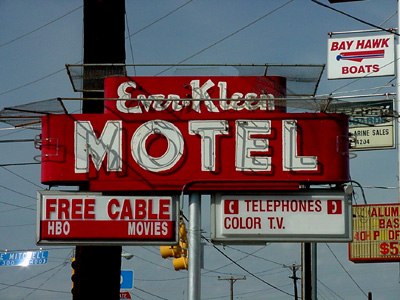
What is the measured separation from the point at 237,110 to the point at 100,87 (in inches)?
90.9

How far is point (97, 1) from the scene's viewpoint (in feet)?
60.3

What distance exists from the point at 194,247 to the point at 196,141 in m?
1.59

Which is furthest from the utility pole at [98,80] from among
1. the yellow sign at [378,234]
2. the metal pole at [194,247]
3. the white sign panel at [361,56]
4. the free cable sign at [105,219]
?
the yellow sign at [378,234]

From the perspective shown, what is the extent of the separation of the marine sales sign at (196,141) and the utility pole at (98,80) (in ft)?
1.69

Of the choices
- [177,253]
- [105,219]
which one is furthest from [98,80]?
[177,253]

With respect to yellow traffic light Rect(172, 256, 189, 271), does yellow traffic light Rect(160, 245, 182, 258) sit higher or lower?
higher

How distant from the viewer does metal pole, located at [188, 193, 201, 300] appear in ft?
55.8

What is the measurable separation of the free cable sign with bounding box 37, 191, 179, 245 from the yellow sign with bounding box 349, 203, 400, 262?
2311 cm

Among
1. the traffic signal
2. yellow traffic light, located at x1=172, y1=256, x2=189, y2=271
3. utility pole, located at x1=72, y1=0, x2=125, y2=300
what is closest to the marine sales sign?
utility pole, located at x1=72, y1=0, x2=125, y2=300

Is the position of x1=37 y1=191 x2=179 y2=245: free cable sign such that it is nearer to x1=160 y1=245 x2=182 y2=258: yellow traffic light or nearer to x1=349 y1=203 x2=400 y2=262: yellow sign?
x1=160 y1=245 x2=182 y2=258: yellow traffic light

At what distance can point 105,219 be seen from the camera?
677 inches

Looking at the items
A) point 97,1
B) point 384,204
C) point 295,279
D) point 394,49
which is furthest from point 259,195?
point 295,279

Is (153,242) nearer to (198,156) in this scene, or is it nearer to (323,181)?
(198,156)

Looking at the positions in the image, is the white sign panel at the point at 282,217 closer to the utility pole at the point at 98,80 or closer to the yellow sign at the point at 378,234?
the utility pole at the point at 98,80
